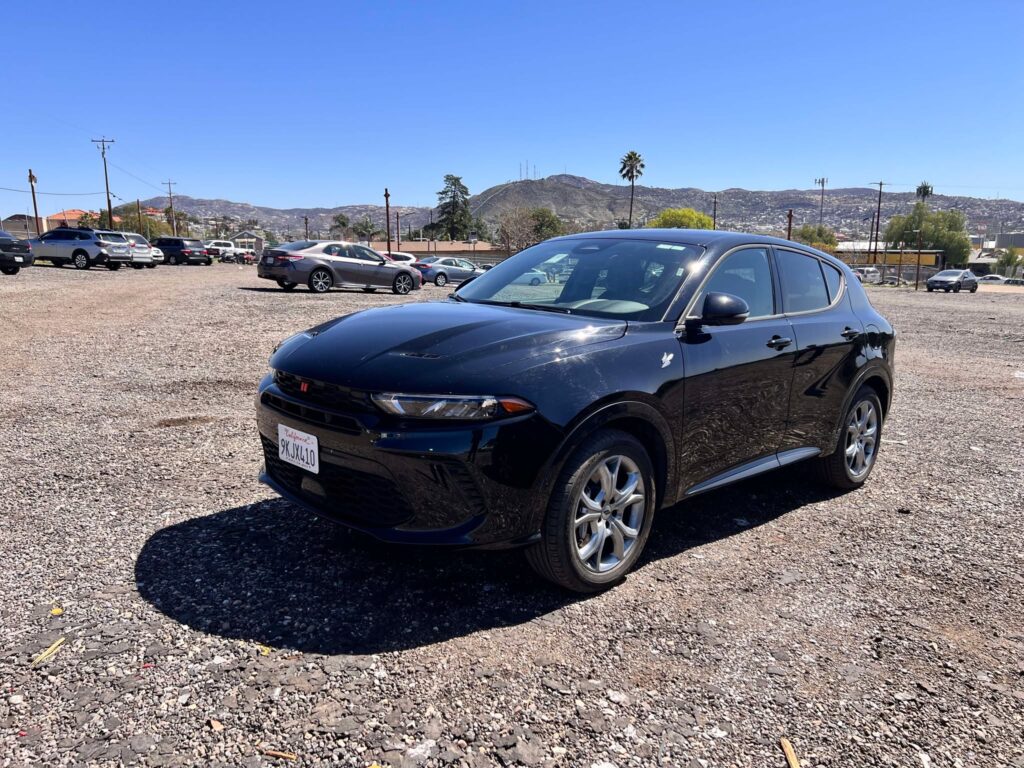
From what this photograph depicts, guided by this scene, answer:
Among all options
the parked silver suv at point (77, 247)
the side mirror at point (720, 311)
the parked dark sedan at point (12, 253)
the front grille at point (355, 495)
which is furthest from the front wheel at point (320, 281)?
the side mirror at point (720, 311)

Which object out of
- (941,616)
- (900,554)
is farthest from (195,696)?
(900,554)

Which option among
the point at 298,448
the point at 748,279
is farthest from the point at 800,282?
the point at 298,448

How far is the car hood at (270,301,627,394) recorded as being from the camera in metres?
2.86

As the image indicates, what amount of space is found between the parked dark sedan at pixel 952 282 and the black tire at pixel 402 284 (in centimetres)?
3805

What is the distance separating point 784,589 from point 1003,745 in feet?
3.68

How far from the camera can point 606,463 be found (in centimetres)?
312

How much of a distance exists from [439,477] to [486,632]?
69cm

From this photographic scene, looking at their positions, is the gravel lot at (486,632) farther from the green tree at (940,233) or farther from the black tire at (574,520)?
the green tree at (940,233)

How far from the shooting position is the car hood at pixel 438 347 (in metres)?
2.86

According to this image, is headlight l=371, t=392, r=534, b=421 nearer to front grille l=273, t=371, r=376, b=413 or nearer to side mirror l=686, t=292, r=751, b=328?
front grille l=273, t=371, r=376, b=413

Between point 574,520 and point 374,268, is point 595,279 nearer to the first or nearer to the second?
point 574,520

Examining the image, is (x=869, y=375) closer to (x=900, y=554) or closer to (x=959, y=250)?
(x=900, y=554)

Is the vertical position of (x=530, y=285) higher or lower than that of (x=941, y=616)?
higher

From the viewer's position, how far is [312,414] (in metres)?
3.04
